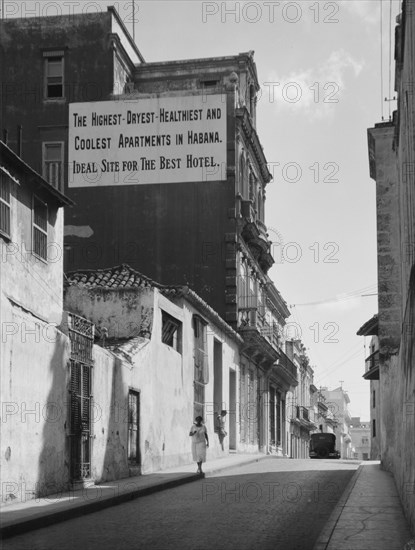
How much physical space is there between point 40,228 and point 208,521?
26.6 feet

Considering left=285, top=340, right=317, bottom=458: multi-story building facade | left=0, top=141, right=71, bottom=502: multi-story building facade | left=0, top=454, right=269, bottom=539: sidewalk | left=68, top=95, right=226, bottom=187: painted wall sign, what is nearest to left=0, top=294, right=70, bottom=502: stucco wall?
left=0, top=141, right=71, bottom=502: multi-story building facade

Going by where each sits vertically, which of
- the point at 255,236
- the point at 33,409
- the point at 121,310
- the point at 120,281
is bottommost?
the point at 33,409

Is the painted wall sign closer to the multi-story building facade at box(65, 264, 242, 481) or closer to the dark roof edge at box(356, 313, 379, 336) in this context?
the multi-story building facade at box(65, 264, 242, 481)

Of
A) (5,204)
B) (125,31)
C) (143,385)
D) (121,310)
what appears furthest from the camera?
(125,31)

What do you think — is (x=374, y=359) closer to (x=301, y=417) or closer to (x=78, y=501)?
(x=78, y=501)

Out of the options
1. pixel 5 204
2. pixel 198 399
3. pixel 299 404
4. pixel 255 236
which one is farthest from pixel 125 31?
pixel 299 404

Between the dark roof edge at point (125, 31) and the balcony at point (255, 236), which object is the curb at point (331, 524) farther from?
the dark roof edge at point (125, 31)

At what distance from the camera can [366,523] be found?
11.7 metres

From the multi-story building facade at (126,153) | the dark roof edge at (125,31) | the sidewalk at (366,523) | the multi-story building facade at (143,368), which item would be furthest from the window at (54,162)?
the sidewalk at (366,523)

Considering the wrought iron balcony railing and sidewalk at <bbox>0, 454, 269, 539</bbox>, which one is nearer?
sidewalk at <bbox>0, 454, 269, 539</bbox>

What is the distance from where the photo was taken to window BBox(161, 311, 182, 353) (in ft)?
83.1

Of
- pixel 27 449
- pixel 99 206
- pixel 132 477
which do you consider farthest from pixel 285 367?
pixel 27 449

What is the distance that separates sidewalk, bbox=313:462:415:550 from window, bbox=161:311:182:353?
30.8ft

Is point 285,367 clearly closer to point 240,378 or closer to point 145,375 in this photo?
point 240,378
